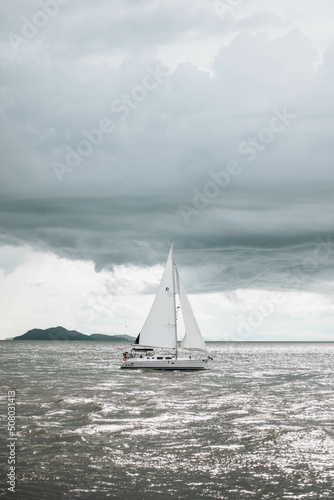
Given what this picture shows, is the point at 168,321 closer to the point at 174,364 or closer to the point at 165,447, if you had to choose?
the point at 174,364

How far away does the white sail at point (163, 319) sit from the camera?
78.6m

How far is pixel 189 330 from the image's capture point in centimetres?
7925

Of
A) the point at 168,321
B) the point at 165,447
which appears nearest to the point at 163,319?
the point at 168,321

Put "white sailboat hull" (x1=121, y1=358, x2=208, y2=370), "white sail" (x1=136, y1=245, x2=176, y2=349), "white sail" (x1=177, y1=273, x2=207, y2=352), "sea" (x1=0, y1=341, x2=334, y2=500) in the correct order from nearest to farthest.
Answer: "sea" (x1=0, y1=341, x2=334, y2=500), "white sailboat hull" (x1=121, y1=358, x2=208, y2=370), "white sail" (x1=136, y1=245, x2=176, y2=349), "white sail" (x1=177, y1=273, x2=207, y2=352)

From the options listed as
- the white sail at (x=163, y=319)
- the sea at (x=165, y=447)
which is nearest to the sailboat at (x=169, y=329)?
the white sail at (x=163, y=319)

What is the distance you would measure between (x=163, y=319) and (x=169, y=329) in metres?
1.77

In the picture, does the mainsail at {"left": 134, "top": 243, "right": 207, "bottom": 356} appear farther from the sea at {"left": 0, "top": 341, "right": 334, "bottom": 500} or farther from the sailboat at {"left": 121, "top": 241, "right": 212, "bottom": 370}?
the sea at {"left": 0, "top": 341, "right": 334, "bottom": 500}

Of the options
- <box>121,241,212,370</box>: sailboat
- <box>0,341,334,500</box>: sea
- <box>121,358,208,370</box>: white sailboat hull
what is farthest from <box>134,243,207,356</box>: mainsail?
<box>0,341,334,500</box>: sea

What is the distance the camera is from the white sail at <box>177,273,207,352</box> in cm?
7888

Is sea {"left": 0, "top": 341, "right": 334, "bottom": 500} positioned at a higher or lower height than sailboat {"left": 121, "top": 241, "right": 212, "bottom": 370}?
lower

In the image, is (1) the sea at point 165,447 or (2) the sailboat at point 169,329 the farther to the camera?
A: (2) the sailboat at point 169,329

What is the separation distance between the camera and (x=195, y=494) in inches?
717

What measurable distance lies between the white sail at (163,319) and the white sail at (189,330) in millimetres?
1751

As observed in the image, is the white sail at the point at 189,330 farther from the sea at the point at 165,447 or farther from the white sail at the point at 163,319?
the sea at the point at 165,447
